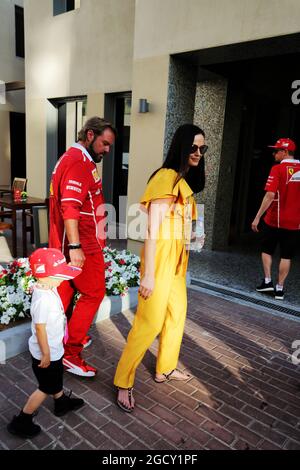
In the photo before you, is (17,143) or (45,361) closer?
(45,361)

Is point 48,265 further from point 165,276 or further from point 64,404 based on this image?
point 64,404

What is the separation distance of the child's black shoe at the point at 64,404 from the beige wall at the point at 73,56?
6.53m

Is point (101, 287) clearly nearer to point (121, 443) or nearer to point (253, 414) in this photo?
point (121, 443)

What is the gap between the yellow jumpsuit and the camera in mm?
2316

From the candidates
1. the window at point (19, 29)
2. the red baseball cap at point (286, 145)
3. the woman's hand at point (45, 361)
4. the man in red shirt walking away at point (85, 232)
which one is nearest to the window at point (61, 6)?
the window at point (19, 29)

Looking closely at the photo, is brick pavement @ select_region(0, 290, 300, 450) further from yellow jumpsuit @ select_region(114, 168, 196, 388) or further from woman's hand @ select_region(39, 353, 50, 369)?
woman's hand @ select_region(39, 353, 50, 369)

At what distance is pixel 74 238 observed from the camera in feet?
8.50

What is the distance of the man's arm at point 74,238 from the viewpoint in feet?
8.45

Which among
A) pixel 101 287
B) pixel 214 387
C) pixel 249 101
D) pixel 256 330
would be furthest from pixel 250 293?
pixel 249 101

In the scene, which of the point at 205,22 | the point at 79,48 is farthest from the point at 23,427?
the point at 79,48

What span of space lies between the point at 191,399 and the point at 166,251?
1176 mm

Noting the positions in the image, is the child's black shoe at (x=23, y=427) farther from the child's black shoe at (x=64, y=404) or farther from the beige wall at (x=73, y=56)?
the beige wall at (x=73, y=56)

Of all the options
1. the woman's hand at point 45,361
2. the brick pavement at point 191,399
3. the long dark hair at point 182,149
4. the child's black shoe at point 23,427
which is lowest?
the brick pavement at point 191,399

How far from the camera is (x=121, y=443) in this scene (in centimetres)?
220
